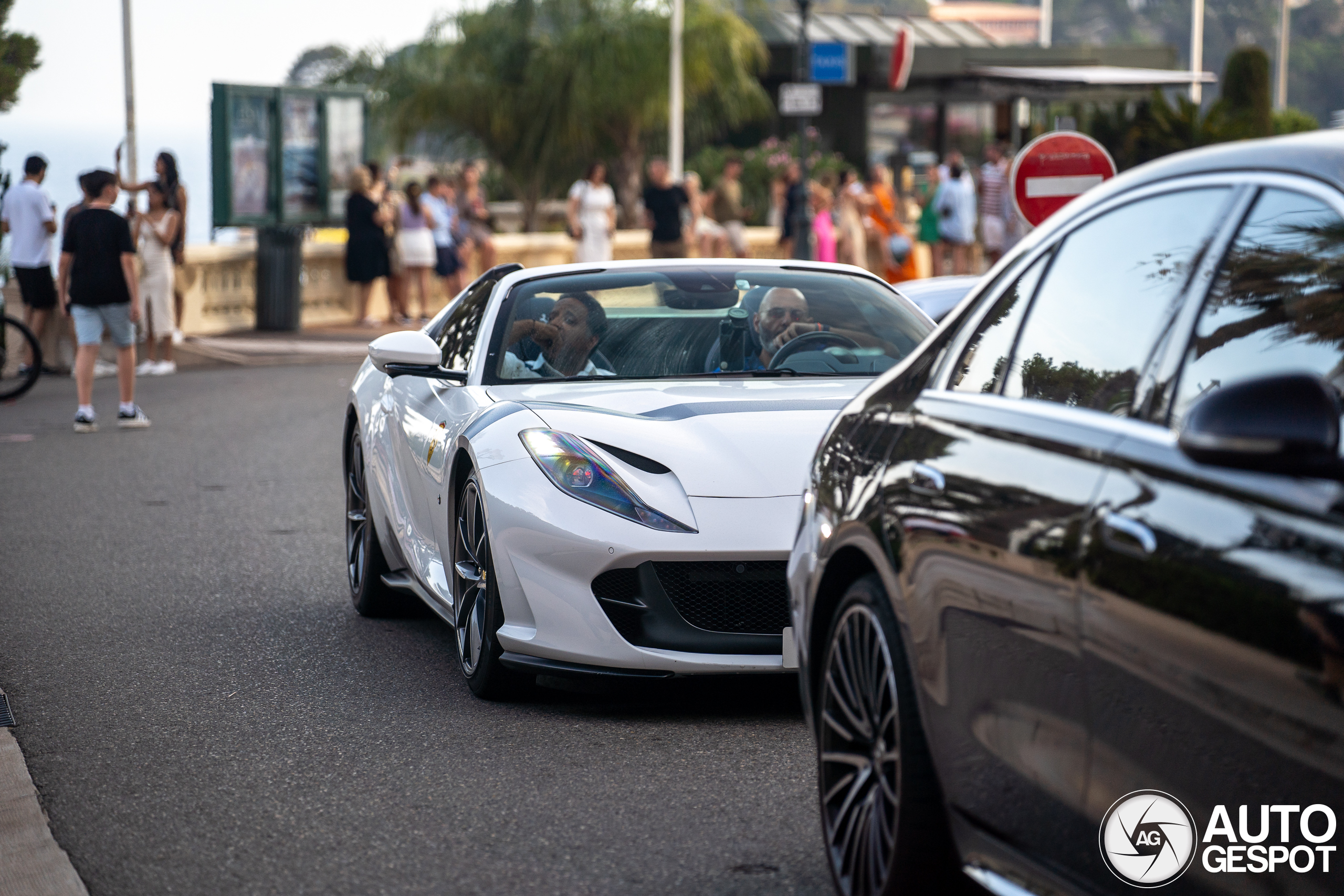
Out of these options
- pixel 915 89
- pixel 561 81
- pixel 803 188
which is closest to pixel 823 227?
pixel 803 188

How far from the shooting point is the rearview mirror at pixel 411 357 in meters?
6.50

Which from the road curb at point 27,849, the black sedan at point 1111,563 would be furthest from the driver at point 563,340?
the black sedan at point 1111,563

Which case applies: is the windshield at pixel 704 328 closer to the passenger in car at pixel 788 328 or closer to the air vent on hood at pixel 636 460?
the passenger in car at pixel 788 328

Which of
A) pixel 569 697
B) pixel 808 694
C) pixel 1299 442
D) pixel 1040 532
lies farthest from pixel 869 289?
pixel 1299 442

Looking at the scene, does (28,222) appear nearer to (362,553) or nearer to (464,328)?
(362,553)

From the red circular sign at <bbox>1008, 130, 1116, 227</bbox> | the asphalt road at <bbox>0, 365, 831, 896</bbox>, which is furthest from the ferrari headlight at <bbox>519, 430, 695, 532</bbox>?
the red circular sign at <bbox>1008, 130, 1116, 227</bbox>

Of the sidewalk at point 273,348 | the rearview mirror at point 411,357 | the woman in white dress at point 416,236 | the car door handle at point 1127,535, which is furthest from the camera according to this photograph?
the woman in white dress at point 416,236

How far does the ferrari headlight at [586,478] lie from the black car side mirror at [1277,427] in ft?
9.70

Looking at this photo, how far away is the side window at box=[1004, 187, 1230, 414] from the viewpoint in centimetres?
299

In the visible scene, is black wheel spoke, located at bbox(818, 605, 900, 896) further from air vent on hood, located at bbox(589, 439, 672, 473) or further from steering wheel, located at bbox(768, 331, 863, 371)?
steering wheel, located at bbox(768, 331, 863, 371)

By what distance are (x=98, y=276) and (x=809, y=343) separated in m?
8.72

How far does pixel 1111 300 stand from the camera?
3172mm

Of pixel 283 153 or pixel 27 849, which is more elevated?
pixel 283 153

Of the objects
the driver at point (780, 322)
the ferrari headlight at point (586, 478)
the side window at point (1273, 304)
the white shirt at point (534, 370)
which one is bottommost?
the ferrari headlight at point (586, 478)
